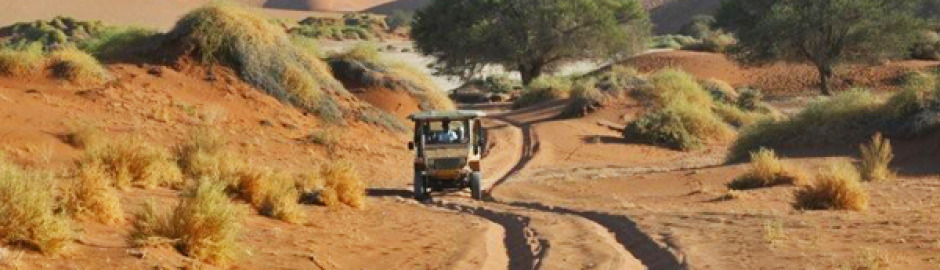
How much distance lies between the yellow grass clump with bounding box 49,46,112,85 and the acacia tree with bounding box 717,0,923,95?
33248mm

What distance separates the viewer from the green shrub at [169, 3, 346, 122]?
29.2 metres

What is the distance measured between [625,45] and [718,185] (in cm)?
3698

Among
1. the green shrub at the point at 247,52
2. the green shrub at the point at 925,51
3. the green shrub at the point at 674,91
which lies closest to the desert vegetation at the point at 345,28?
the green shrub at the point at 925,51

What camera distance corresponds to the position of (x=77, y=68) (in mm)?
25734

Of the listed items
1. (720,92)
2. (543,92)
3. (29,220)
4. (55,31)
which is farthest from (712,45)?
(29,220)

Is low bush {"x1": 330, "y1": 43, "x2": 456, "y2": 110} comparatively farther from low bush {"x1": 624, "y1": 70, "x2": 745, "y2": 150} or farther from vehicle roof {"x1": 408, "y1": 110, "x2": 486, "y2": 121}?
vehicle roof {"x1": 408, "y1": 110, "x2": 486, "y2": 121}

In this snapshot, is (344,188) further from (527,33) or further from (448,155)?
(527,33)

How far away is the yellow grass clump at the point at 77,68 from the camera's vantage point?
25578mm

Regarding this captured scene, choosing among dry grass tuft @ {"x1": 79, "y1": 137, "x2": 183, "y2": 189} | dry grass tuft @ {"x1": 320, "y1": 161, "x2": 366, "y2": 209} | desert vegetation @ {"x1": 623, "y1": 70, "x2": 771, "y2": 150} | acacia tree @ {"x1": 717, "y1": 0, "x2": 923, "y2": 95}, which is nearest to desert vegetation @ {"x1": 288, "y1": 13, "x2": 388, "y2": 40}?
acacia tree @ {"x1": 717, "y1": 0, "x2": 923, "y2": 95}

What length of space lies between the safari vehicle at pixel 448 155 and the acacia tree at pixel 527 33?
111 ft

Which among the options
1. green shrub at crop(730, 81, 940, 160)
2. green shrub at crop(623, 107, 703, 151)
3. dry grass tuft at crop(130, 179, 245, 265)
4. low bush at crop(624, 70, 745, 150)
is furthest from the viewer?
low bush at crop(624, 70, 745, 150)

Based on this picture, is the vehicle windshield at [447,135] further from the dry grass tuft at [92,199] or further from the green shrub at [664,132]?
the green shrub at [664,132]

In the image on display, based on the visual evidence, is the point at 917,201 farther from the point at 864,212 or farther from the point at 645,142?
the point at 645,142

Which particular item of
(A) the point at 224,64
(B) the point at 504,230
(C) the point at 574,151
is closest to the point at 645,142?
(C) the point at 574,151
